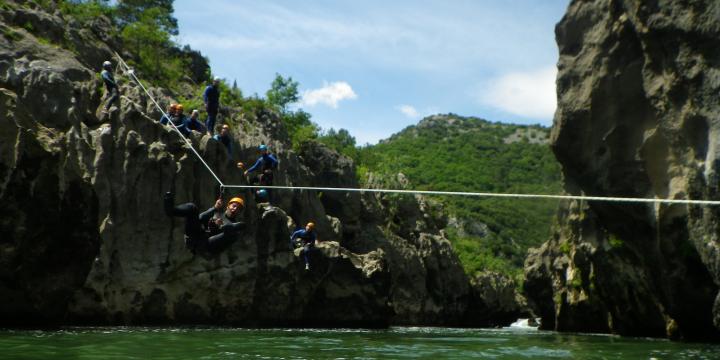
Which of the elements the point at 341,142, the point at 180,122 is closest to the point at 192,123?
the point at 180,122

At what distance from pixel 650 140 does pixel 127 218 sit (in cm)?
1873

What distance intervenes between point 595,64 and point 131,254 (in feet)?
59.4

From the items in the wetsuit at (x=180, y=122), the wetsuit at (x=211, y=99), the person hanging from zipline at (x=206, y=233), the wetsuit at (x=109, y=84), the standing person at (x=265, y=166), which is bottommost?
the person hanging from zipline at (x=206, y=233)

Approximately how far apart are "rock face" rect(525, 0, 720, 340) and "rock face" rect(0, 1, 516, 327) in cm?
1380

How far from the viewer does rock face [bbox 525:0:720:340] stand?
17.4 metres

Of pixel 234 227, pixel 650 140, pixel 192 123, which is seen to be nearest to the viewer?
pixel 234 227

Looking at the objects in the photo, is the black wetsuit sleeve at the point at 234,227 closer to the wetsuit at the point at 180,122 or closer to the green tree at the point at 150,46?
the wetsuit at the point at 180,122

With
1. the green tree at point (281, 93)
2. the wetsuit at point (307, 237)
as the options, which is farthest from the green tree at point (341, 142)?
the wetsuit at point (307, 237)

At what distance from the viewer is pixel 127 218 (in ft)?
92.1

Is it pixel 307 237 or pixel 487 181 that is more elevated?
pixel 487 181

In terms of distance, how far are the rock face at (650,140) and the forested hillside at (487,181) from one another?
70320 mm

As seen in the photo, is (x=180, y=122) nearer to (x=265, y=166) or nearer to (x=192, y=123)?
(x=192, y=123)

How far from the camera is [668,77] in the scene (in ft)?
61.6

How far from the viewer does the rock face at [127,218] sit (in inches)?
752
